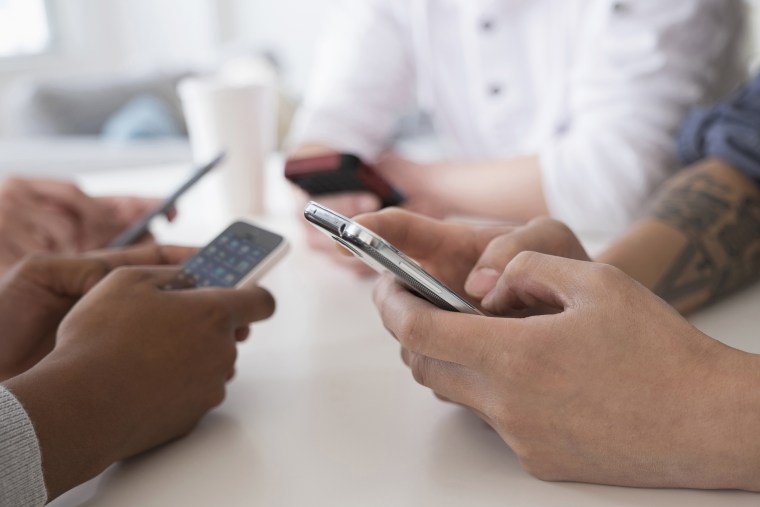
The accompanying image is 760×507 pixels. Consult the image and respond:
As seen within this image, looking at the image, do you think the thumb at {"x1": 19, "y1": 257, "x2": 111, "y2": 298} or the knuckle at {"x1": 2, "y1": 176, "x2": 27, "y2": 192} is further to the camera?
the knuckle at {"x1": 2, "y1": 176, "x2": 27, "y2": 192}

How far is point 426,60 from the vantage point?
109 cm

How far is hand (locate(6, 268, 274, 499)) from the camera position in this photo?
0.40m

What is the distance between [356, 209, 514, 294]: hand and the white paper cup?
50 cm

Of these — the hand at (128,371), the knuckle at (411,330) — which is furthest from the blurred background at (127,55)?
the knuckle at (411,330)

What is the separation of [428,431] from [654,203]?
389 millimetres

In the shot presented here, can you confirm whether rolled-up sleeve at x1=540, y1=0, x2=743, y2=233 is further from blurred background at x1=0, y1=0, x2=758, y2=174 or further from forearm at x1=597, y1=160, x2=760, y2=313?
blurred background at x1=0, y1=0, x2=758, y2=174

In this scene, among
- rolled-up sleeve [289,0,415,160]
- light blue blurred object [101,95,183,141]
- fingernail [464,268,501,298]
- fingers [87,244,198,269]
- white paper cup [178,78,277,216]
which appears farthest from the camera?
light blue blurred object [101,95,183,141]

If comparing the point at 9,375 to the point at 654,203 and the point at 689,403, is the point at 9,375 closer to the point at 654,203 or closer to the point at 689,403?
the point at 689,403

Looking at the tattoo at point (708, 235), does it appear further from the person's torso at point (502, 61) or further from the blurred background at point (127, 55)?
the blurred background at point (127, 55)

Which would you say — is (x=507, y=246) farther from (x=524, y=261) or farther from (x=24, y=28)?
(x=24, y=28)

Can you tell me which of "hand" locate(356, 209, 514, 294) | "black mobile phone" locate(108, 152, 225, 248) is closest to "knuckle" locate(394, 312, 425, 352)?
"hand" locate(356, 209, 514, 294)

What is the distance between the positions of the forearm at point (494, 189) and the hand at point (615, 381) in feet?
1.64

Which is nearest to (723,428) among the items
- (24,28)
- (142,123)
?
(142,123)

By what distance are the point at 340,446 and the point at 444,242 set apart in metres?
0.16
